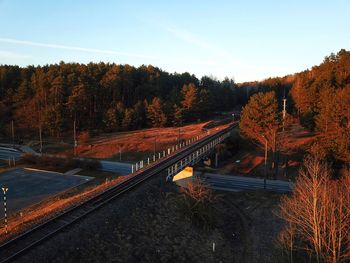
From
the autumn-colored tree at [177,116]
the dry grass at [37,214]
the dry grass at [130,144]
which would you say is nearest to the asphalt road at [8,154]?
the dry grass at [130,144]

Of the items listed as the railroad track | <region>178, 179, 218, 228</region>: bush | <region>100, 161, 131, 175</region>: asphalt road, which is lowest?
<region>100, 161, 131, 175</region>: asphalt road

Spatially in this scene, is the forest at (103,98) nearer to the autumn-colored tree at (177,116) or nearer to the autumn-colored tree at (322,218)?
the autumn-colored tree at (177,116)

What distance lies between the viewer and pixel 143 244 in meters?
21.6

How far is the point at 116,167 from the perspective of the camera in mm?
55531

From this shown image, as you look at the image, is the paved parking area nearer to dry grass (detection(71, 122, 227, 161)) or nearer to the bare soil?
the bare soil

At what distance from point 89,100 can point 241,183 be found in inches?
2420

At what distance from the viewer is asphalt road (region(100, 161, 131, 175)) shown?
5208 centimetres

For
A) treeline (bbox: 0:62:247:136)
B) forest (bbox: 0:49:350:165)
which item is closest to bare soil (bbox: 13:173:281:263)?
forest (bbox: 0:49:350:165)

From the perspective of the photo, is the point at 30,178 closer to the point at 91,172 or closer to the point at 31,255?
the point at 91,172

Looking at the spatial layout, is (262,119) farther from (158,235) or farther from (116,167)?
(158,235)

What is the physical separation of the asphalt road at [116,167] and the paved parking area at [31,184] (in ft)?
19.7

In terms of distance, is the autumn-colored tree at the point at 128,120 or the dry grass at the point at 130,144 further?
the autumn-colored tree at the point at 128,120

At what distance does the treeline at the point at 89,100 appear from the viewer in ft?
288

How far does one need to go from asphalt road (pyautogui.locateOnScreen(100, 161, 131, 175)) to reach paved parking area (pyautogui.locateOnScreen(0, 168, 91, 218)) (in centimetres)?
602
